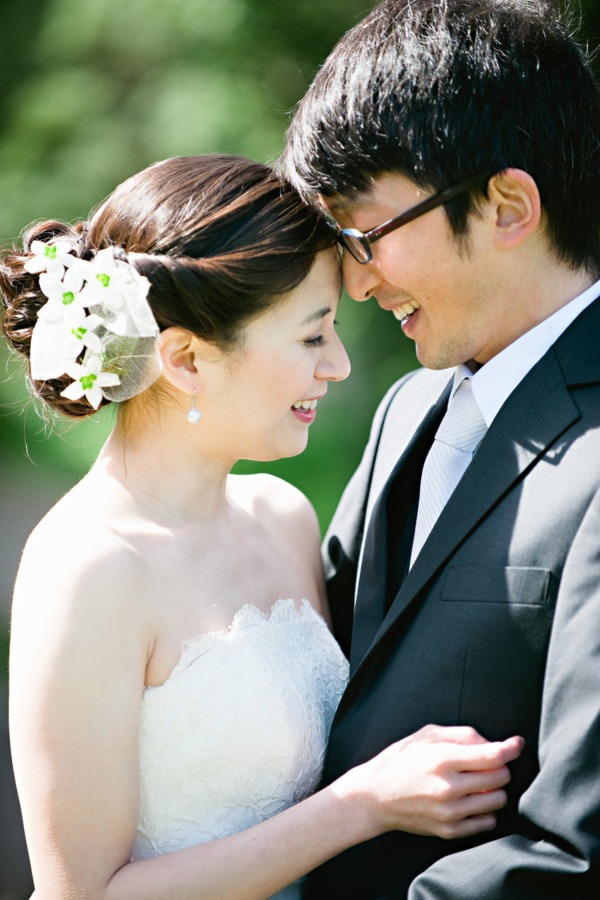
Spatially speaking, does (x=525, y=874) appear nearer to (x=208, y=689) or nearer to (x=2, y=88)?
(x=208, y=689)

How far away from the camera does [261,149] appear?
420cm

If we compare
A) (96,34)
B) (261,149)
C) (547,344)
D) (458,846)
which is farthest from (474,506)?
(96,34)

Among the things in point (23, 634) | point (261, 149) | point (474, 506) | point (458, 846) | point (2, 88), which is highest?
point (2, 88)

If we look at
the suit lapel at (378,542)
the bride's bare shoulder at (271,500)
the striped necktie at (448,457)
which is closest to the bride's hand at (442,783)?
the suit lapel at (378,542)

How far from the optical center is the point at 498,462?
2.51 metres

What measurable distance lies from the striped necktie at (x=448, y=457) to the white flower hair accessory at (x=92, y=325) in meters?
0.82

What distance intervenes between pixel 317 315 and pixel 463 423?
0.51m

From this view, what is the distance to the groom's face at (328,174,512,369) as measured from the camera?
2758 mm

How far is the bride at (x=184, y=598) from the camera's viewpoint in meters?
2.40

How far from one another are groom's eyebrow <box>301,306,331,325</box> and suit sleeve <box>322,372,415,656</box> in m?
0.61

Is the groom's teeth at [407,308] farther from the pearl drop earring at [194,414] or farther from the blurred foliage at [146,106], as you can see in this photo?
the blurred foliage at [146,106]

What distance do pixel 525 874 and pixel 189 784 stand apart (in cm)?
88

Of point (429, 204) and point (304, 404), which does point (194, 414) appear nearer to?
point (304, 404)

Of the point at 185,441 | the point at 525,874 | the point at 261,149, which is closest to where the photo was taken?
the point at 525,874
